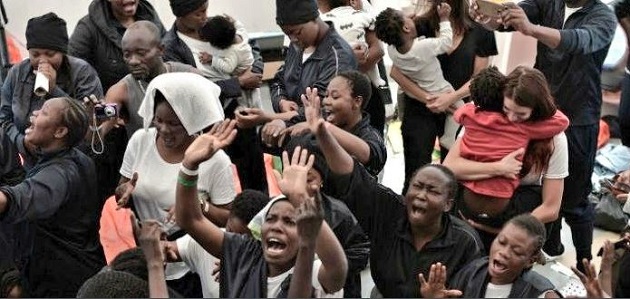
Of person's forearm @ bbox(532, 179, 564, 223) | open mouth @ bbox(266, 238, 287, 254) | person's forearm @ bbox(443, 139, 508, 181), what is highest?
open mouth @ bbox(266, 238, 287, 254)

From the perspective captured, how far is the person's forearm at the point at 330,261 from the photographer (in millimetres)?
2176

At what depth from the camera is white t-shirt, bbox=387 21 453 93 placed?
4000 mm

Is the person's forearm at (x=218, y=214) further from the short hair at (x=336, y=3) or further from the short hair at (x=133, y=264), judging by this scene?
the short hair at (x=336, y=3)

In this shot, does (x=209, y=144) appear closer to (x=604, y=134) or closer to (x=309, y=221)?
(x=309, y=221)

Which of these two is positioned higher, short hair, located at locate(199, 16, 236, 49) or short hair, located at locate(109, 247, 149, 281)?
short hair, located at locate(199, 16, 236, 49)

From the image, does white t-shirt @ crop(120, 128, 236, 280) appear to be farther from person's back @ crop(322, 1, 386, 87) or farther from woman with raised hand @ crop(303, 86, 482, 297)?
person's back @ crop(322, 1, 386, 87)

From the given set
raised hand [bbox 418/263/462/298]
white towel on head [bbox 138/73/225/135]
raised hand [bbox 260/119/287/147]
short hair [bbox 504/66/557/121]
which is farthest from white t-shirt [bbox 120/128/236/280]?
short hair [bbox 504/66/557/121]

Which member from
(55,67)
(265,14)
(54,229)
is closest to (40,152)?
(54,229)

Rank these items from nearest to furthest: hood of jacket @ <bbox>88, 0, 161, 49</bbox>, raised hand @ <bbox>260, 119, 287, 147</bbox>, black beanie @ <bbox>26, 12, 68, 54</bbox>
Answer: raised hand @ <bbox>260, 119, 287, 147</bbox> → black beanie @ <bbox>26, 12, 68, 54</bbox> → hood of jacket @ <bbox>88, 0, 161, 49</bbox>

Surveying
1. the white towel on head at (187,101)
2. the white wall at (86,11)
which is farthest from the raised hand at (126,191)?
the white wall at (86,11)

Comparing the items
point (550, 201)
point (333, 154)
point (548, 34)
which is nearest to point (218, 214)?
point (333, 154)

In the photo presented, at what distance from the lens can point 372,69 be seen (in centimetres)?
420

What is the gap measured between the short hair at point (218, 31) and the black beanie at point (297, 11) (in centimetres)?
35

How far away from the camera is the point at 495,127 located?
313 centimetres
